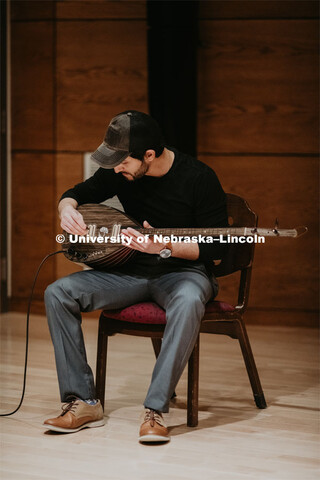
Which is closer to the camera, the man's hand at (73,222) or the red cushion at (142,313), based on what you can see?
the red cushion at (142,313)

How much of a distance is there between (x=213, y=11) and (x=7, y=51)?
1.52m

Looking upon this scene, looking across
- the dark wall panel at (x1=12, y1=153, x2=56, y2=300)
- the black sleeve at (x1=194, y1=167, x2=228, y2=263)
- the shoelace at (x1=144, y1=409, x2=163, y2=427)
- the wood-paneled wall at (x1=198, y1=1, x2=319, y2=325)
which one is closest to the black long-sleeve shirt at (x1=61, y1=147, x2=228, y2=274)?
the black sleeve at (x1=194, y1=167, x2=228, y2=263)

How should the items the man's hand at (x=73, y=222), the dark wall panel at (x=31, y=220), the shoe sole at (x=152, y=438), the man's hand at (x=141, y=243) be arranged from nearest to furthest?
the shoe sole at (x=152, y=438) → the man's hand at (x=141, y=243) → the man's hand at (x=73, y=222) → the dark wall panel at (x=31, y=220)

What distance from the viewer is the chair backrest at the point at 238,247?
2.93m

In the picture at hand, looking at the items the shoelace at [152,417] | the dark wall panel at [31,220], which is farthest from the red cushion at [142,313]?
the dark wall panel at [31,220]

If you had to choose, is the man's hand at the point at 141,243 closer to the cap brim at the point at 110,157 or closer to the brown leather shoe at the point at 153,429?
the cap brim at the point at 110,157

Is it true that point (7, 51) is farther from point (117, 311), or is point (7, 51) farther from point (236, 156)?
point (117, 311)

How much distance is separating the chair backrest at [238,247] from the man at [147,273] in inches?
6.1

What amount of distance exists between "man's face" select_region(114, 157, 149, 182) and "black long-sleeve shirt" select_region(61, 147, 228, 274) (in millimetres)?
113

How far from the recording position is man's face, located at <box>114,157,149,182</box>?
274 centimetres

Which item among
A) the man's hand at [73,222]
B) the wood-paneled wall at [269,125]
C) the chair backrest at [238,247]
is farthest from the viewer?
the wood-paneled wall at [269,125]

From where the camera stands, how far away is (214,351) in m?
4.08

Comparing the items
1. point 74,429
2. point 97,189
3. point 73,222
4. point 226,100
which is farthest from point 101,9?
point 74,429

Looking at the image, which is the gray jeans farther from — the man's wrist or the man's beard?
the man's beard
